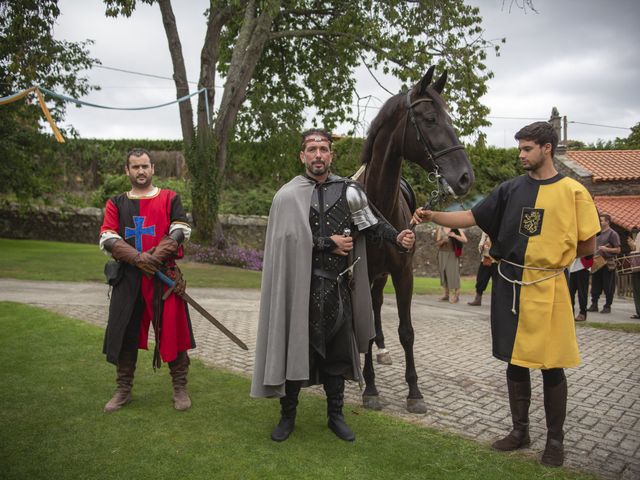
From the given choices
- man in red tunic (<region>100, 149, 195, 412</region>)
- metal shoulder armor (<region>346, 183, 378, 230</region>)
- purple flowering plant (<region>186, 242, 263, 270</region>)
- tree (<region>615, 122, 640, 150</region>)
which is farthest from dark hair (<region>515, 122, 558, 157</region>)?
tree (<region>615, 122, 640, 150</region>)

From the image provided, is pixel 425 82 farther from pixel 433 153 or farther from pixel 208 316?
pixel 208 316

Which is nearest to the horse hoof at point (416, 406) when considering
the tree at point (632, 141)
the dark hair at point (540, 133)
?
the dark hair at point (540, 133)

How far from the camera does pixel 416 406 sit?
4500 mm

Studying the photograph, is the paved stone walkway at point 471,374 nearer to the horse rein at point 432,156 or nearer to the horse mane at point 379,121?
the horse rein at point 432,156

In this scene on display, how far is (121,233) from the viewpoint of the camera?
4.34m

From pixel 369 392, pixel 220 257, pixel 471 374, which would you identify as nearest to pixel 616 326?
pixel 471 374

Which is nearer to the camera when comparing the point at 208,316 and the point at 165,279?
the point at 165,279

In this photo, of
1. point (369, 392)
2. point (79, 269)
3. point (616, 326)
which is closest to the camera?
point (369, 392)

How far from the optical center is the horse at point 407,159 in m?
3.78

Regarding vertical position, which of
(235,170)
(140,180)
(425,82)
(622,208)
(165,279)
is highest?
(235,170)

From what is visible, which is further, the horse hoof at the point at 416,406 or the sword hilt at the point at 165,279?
the horse hoof at the point at 416,406

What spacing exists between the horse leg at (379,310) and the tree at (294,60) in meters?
9.54

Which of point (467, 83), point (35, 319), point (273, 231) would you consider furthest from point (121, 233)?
point (467, 83)

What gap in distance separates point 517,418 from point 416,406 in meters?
0.95
